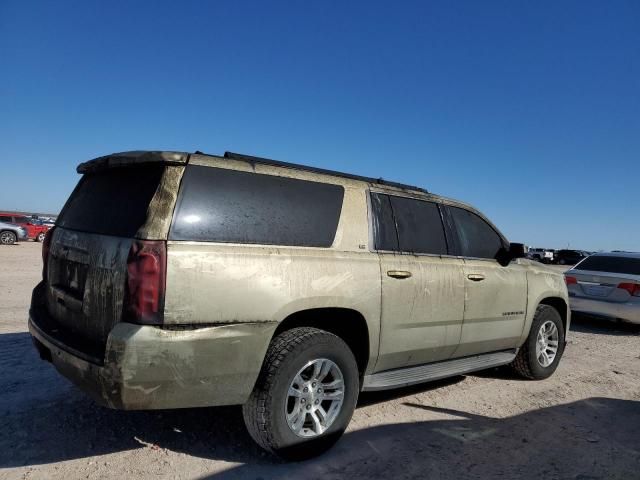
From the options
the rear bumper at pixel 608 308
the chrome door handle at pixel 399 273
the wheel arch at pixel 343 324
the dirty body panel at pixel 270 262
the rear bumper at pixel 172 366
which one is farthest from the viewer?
the rear bumper at pixel 608 308

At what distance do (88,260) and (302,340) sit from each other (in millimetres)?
1392

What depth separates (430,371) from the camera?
159 inches

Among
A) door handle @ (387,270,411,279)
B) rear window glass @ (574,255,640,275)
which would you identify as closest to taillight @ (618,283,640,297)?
rear window glass @ (574,255,640,275)

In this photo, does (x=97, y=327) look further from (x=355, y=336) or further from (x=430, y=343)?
(x=430, y=343)

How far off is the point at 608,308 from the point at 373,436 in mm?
6531

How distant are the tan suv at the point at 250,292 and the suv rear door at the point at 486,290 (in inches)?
3.7

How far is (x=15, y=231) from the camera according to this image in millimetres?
25453

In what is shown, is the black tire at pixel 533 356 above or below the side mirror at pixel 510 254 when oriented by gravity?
below

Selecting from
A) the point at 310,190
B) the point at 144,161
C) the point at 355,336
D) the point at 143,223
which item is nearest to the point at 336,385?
the point at 355,336

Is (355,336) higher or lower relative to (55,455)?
higher

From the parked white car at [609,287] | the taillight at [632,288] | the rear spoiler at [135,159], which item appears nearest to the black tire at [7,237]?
the rear spoiler at [135,159]

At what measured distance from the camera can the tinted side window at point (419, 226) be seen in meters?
3.98

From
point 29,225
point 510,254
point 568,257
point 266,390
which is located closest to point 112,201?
point 266,390

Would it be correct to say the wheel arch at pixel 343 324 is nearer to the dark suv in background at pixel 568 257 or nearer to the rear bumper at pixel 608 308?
the rear bumper at pixel 608 308
